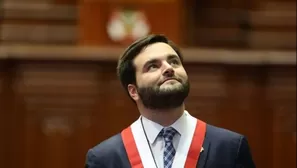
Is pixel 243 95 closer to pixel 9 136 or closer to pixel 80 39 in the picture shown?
pixel 80 39

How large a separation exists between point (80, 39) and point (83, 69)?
0.75ft

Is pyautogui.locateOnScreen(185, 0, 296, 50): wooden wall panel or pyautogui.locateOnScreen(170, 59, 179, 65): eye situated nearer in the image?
pyautogui.locateOnScreen(170, 59, 179, 65): eye

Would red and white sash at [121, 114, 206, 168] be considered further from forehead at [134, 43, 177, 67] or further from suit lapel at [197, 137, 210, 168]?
forehead at [134, 43, 177, 67]

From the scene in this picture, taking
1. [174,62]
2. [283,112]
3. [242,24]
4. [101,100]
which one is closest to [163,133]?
[174,62]

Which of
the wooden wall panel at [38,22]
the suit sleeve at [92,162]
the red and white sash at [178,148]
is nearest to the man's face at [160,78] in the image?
the red and white sash at [178,148]

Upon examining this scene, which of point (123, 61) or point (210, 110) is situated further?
point (210, 110)

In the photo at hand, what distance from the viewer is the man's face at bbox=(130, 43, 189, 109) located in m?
2.11

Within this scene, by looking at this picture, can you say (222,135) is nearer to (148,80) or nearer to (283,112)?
(148,80)

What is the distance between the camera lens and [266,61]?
145 inches

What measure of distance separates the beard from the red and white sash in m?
0.12

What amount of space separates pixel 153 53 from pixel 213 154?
42 centimetres

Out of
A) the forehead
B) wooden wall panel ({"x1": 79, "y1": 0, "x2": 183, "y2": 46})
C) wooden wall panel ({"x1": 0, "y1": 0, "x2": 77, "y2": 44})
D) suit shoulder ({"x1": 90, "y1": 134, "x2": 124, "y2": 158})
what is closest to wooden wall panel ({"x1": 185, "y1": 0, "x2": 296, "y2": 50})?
wooden wall panel ({"x1": 79, "y1": 0, "x2": 183, "y2": 46})

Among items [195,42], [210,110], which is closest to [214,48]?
[195,42]

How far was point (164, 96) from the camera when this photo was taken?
6.89 feet
